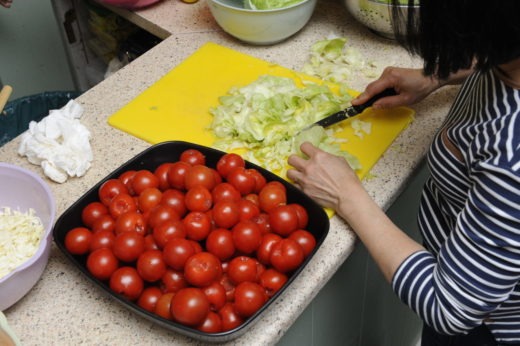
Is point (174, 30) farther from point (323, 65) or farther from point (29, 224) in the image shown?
point (29, 224)

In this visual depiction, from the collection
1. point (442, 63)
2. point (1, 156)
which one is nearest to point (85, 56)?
point (1, 156)

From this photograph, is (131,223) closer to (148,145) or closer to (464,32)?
(148,145)

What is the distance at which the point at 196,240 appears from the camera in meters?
0.90

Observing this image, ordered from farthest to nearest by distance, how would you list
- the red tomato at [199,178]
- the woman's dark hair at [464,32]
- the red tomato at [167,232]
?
the red tomato at [199,178] < the red tomato at [167,232] < the woman's dark hair at [464,32]

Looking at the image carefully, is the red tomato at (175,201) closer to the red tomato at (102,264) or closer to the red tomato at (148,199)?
the red tomato at (148,199)

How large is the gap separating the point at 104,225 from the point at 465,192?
610 mm

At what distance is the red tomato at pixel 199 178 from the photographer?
964 millimetres

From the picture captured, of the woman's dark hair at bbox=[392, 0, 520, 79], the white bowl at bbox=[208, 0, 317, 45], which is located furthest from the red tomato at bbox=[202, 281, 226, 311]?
the white bowl at bbox=[208, 0, 317, 45]

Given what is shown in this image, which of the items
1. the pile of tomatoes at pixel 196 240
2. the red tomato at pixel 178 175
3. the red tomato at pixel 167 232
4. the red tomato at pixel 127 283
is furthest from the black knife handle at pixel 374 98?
the red tomato at pixel 127 283

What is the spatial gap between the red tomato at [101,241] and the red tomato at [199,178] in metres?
0.17

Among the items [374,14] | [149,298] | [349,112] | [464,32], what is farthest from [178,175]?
[374,14]

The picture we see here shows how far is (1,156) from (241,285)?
2.26ft

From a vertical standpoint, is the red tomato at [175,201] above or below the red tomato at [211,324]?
above

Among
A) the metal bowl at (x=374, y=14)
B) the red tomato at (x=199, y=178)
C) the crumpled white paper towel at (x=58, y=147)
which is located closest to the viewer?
the red tomato at (x=199, y=178)
